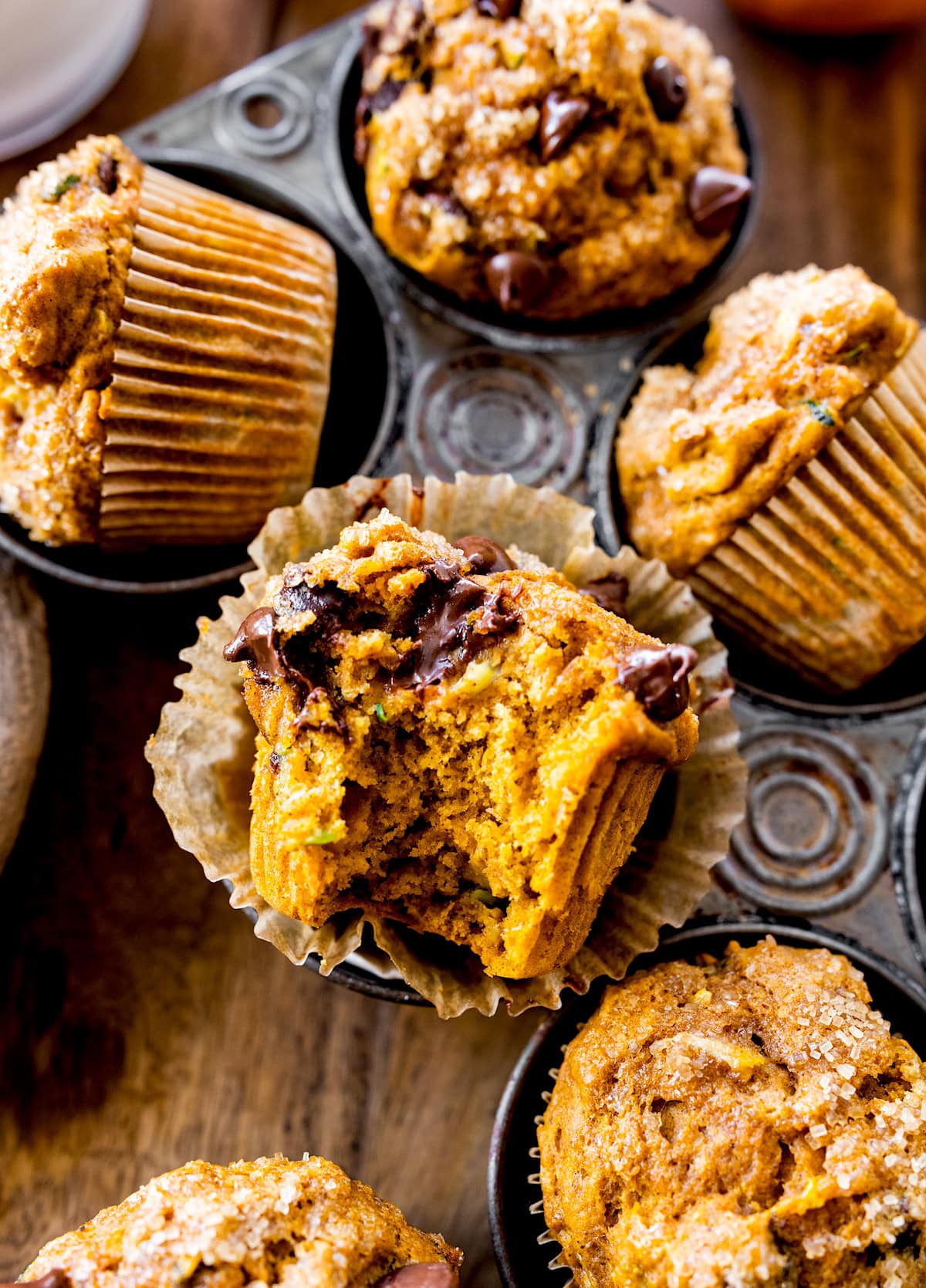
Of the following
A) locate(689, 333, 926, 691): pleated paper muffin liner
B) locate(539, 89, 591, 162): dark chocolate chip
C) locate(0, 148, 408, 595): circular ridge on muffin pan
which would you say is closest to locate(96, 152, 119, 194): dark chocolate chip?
locate(0, 148, 408, 595): circular ridge on muffin pan

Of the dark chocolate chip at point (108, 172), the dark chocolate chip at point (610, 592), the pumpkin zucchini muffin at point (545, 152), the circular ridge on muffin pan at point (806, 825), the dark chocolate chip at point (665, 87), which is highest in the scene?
the dark chocolate chip at point (665, 87)

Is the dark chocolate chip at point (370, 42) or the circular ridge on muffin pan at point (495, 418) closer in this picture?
the dark chocolate chip at point (370, 42)

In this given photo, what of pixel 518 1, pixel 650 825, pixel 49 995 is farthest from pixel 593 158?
pixel 49 995

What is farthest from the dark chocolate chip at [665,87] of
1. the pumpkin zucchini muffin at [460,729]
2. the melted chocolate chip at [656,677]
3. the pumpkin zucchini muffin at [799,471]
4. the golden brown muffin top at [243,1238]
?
the golden brown muffin top at [243,1238]

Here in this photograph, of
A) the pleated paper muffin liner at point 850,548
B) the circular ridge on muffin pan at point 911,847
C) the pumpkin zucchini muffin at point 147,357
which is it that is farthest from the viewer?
the circular ridge on muffin pan at point 911,847

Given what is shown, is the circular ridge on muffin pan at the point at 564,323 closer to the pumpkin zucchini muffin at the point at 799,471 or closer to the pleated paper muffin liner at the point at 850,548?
the pumpkin zucchini muffin at the point at 799,471
